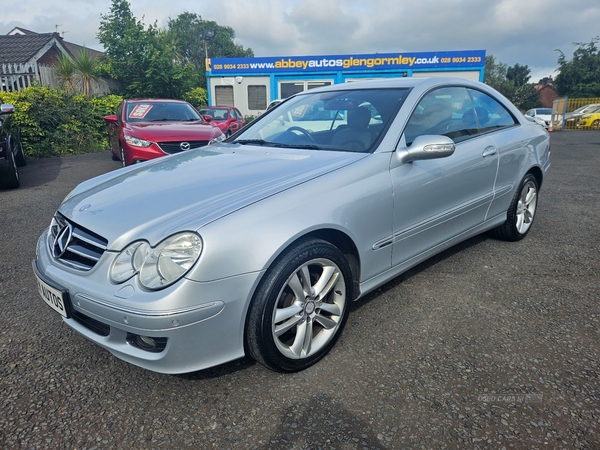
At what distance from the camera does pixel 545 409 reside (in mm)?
1959

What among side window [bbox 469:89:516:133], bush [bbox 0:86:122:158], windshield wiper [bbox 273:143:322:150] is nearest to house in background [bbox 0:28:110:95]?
bush [bbox 0:86:122:158]

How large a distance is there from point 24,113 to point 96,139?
2511 millimetres

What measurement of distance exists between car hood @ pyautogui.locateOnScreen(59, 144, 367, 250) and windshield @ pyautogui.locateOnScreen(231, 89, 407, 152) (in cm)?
18

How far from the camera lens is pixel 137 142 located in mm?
6859

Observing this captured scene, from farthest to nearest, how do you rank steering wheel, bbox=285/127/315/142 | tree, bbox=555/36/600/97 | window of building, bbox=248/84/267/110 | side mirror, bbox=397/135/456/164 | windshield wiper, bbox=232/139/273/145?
1. tree, bbox=555/36/600/97
2. window of building, bbox=248/84/267/110
3. windshield wiper, bbox=232/139/273/145
4. steering wheel, bbox=285/127/315/142
5. side mirror, bbox=397/135/456/164

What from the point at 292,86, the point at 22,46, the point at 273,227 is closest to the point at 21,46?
the point at 22,46

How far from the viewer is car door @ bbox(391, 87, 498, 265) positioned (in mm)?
2734

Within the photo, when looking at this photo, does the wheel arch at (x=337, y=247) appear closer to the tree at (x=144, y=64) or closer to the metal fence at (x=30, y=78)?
the metal fence at (x=30, y=78)

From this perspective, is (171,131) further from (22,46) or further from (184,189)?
(22,46)

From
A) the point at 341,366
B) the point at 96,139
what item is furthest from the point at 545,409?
the point at 96,139

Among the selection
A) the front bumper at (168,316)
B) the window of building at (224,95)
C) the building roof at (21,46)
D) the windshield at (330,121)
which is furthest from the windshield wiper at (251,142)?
the building roof at (21,46)

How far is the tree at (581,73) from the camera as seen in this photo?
3694 cm

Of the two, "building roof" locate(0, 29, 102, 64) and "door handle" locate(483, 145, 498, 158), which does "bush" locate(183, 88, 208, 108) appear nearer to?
"building roof" locate(0, 29, 102, 64)

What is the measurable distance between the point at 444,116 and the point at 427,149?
81 cm
